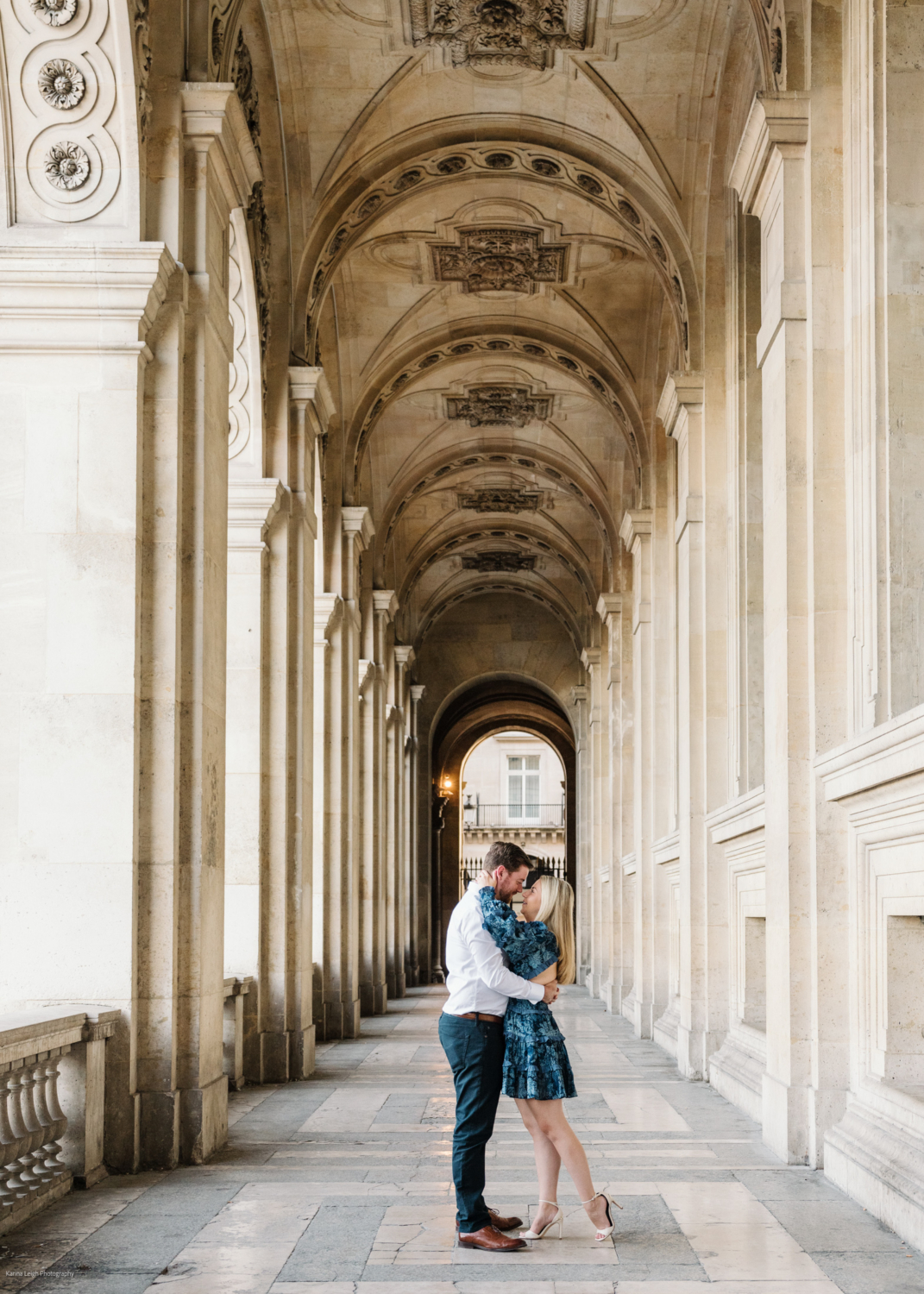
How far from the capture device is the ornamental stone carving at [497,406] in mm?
23422

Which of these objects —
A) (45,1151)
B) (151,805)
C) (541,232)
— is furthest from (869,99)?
(541,232)

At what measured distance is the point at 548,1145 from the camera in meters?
6.26

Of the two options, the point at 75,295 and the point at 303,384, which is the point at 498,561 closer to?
the point at 303,384

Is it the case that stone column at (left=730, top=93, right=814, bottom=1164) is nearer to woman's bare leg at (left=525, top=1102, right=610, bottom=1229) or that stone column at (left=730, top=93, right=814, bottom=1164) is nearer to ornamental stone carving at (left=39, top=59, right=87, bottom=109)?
woman's bare leg at (left=525, top=1102, right=610, bottom=1229)

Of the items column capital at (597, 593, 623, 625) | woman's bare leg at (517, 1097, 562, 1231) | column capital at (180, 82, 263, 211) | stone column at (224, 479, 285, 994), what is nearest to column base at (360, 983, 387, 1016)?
column capital at (597, 593, 623, 625)

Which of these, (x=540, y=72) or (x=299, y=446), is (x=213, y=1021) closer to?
(x=299, y=446)

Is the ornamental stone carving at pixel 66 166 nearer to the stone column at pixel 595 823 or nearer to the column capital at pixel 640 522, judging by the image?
the column capital at pixel 640 522

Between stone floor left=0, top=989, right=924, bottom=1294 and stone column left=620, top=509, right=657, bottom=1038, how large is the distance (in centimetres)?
697

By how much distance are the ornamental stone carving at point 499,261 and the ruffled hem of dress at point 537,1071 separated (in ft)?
43.3

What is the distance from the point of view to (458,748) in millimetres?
48438

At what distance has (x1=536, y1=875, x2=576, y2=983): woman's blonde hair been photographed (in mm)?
6312

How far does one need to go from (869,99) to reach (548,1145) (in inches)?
233

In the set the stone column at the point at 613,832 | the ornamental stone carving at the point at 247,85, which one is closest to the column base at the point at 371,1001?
the stone column at the point at 613,832

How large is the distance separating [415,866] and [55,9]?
98.3 feet
